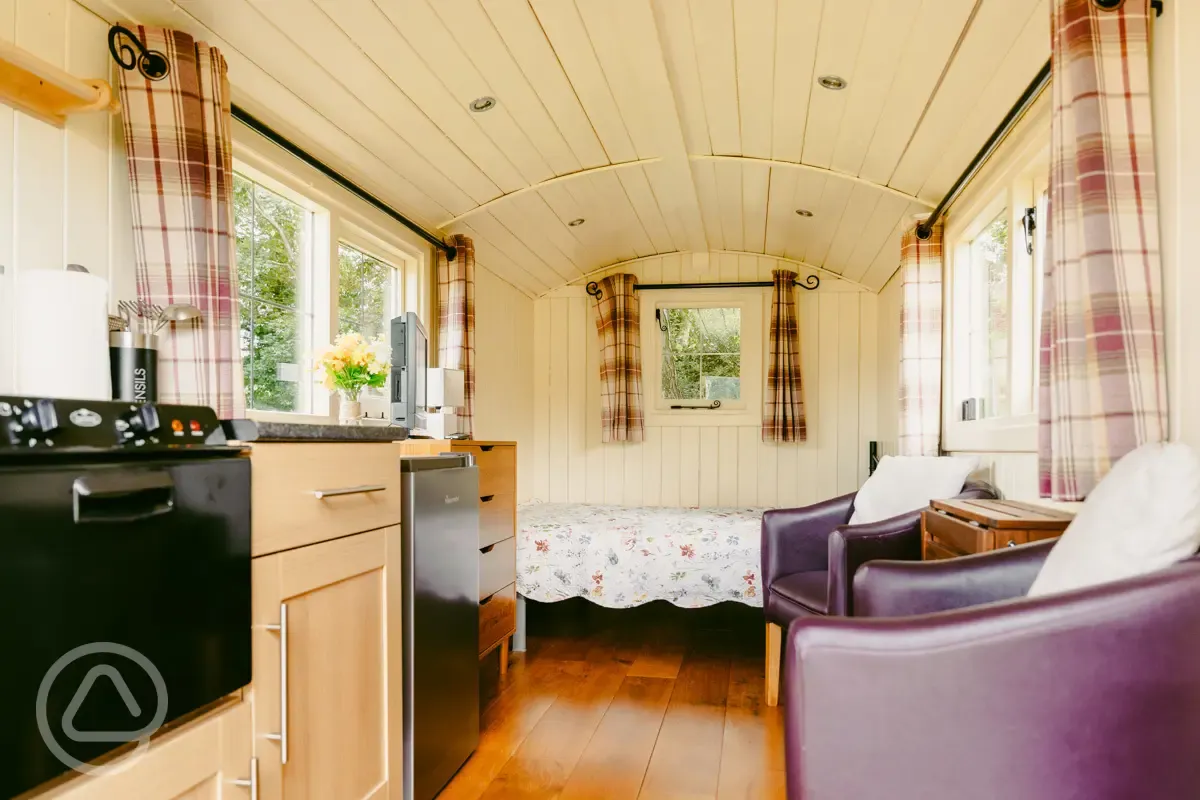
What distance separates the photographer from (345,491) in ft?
4.86

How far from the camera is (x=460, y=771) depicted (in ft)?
6.88

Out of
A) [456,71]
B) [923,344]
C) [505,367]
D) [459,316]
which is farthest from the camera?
[505,367]

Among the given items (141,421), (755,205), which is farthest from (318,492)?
(755,205)

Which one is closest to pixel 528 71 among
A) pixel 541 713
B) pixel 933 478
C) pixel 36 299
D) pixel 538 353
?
pixel 36 299

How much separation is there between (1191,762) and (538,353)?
16.1ft

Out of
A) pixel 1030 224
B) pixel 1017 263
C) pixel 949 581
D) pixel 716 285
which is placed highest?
pixel 716 285

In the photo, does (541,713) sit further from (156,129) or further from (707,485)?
→ (707,485)

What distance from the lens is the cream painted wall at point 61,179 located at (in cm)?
159

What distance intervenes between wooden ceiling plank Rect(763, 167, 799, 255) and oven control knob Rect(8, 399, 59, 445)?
130 inches

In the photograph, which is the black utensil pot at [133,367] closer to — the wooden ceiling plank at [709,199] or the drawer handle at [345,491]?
the drawer handle at [345,491]

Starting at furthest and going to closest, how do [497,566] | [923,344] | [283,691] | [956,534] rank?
[923,344] < [497,566] < [956,534] < [283,691]

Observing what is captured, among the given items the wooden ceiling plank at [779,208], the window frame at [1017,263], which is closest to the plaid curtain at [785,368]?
the wooden ceiling plank at [779,208]

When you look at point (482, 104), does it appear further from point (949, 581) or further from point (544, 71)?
point (949, 581)

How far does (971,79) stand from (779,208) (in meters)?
1.92
